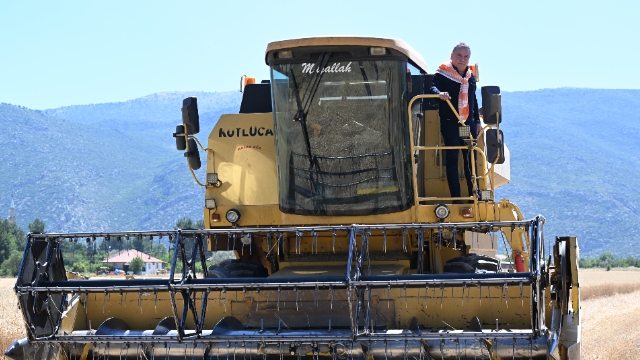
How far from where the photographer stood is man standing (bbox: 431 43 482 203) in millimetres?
8930

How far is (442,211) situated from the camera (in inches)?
333

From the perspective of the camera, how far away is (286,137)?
8.62 meters

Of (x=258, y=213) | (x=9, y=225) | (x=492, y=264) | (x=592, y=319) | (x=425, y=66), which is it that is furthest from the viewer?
(x=9, y=225)

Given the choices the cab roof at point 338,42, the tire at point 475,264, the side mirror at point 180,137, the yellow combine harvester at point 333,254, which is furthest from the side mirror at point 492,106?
the side mirror at point 180,137

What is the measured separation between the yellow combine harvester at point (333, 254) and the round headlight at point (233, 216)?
0.01 metres

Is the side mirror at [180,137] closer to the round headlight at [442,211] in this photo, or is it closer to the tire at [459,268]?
the round headlight at [442,211]

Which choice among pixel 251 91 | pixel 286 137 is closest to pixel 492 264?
pixel 286 137

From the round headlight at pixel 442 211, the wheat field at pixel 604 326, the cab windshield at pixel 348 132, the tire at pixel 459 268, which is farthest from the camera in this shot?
the wheat field at pixel 604 326

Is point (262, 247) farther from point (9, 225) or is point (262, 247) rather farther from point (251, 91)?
point (9, 225)

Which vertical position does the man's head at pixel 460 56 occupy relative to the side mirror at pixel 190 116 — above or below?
above

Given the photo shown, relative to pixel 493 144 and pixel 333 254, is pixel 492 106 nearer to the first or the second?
pixel 493 144

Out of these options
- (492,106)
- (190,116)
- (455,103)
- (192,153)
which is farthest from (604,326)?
(190,116)

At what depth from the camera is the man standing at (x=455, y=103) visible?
893 cm

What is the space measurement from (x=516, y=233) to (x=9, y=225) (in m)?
63.8
